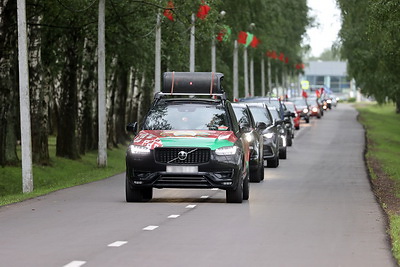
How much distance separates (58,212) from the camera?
63.1 feet

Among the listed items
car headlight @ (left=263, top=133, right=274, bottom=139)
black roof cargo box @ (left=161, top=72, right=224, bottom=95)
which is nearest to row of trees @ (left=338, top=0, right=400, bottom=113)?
car headlight @ (left=263, top=133, right=274, bottom=139)

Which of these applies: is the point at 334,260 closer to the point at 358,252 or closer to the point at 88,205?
the point at 358,252

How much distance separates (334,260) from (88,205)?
8452 mm

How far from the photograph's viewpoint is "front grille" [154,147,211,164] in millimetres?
20688

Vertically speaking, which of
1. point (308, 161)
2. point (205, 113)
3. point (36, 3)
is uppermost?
point (36, 3)

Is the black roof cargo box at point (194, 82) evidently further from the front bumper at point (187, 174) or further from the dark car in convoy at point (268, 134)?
the dark car in convoy at point (268, 134)

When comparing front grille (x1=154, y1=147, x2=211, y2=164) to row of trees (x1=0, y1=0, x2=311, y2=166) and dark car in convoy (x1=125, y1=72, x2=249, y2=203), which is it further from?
row of trees (x1=0, y1=0, x2=311, y2=166)

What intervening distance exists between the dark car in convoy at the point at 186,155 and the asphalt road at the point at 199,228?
0.39m

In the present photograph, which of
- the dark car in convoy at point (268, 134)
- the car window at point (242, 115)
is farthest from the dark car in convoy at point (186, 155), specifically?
the dark car in convoy at point (268, 134)

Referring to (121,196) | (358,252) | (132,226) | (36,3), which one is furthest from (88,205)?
(36,3)

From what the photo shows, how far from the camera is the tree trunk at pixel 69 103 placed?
40469 mm

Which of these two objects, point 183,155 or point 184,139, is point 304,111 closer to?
point 184,139

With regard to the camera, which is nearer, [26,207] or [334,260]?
[334,260]

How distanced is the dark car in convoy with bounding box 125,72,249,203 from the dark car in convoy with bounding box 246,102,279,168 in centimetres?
1207
